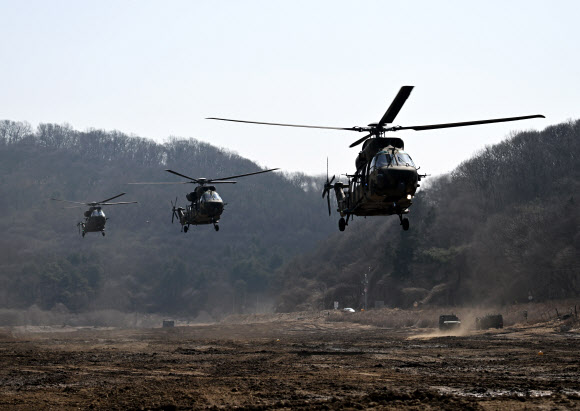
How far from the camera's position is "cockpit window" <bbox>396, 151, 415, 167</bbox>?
936 inches

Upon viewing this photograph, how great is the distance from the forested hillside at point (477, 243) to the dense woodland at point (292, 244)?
0.74ft

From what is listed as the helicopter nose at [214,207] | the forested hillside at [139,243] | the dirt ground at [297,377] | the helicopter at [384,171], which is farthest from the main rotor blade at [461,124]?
the forested hillside at [139,243]

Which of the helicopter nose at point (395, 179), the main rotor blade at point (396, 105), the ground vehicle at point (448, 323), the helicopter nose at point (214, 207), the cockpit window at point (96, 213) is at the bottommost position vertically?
the ground vehicle at point (448, 323)

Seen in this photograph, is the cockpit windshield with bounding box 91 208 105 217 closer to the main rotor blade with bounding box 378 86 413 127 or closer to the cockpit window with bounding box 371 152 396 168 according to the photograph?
the main rotor blade with bounding box 378 86 413 127

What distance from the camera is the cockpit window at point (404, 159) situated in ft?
78.0

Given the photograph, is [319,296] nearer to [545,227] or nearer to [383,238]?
[383,238]

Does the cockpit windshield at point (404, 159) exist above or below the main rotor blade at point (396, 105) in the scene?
below

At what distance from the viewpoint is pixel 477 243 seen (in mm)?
93000

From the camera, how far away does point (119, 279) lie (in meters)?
147

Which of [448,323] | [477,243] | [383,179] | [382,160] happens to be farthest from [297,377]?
[477,243]

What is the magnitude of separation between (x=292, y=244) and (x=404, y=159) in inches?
5903

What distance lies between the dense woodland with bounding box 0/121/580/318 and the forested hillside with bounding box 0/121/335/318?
0.36 metres

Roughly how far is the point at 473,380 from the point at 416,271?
8019 cm

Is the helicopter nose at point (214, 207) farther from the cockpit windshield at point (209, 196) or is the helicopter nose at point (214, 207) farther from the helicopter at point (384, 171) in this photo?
the helicopter at point (384, 171)
